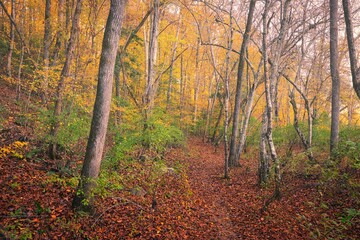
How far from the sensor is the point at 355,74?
5.85 metres

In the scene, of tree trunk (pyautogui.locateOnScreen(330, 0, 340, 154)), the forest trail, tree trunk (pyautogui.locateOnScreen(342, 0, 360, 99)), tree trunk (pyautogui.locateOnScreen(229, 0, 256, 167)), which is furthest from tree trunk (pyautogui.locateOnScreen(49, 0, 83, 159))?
tree trunk (pyautogui.locateOnScreen(330, 0, 340, 154))

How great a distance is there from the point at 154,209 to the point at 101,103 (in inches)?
126

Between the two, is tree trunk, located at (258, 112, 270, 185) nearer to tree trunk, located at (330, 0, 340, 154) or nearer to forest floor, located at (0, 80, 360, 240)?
forest floor, located at (0, 80, 360, 240)

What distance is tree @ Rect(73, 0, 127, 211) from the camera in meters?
4.61

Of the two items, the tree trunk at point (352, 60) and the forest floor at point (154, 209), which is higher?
the tree trunk at point (352, 60)

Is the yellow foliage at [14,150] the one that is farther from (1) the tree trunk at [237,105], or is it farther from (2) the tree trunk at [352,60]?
(1) the tree trunk at [237,105]

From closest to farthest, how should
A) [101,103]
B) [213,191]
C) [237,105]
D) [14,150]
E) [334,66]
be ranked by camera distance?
1. [101,103]
2. [14,150]
3. [334,66]
4. [213,191]
5. [237,105]

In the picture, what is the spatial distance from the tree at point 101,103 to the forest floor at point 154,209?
45cm

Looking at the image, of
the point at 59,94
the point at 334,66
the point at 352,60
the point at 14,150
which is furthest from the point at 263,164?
the point at 14,150

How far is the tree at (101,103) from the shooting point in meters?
4.61

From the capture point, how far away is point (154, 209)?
5.86 metres

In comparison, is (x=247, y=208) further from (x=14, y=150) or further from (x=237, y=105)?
(x=14, y=150)

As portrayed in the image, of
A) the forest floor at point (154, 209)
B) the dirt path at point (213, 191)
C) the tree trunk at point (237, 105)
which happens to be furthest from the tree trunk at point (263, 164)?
the tree trunk at point (237, 105)

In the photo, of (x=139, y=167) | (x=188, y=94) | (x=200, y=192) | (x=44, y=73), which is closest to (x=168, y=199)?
(x=200, y=192)
